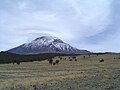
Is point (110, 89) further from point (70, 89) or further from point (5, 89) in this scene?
point (5, 89)

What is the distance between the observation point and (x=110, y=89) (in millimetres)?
24938

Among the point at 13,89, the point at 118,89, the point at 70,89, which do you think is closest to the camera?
the point at 118,89

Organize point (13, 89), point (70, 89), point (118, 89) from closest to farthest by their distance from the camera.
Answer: point (118, 89)
point (70, 89)
point (13, 89)

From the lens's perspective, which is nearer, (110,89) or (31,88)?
(110,89)

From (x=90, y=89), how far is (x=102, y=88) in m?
1.04

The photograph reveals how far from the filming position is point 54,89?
26828 mm

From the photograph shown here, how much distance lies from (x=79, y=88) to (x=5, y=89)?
21.8 ft

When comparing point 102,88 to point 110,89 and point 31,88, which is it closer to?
point 110,89

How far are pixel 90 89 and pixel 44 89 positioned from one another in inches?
164

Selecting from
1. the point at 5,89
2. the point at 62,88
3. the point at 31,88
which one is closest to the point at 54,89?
the point at 62,88

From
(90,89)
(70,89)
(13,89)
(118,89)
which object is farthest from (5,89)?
(118,89)

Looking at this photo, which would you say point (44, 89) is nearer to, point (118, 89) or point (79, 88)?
point (79, 88)

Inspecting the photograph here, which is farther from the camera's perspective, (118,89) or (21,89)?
(21,89)

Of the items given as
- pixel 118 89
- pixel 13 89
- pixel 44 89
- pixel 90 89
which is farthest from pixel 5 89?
pixel 118 89
